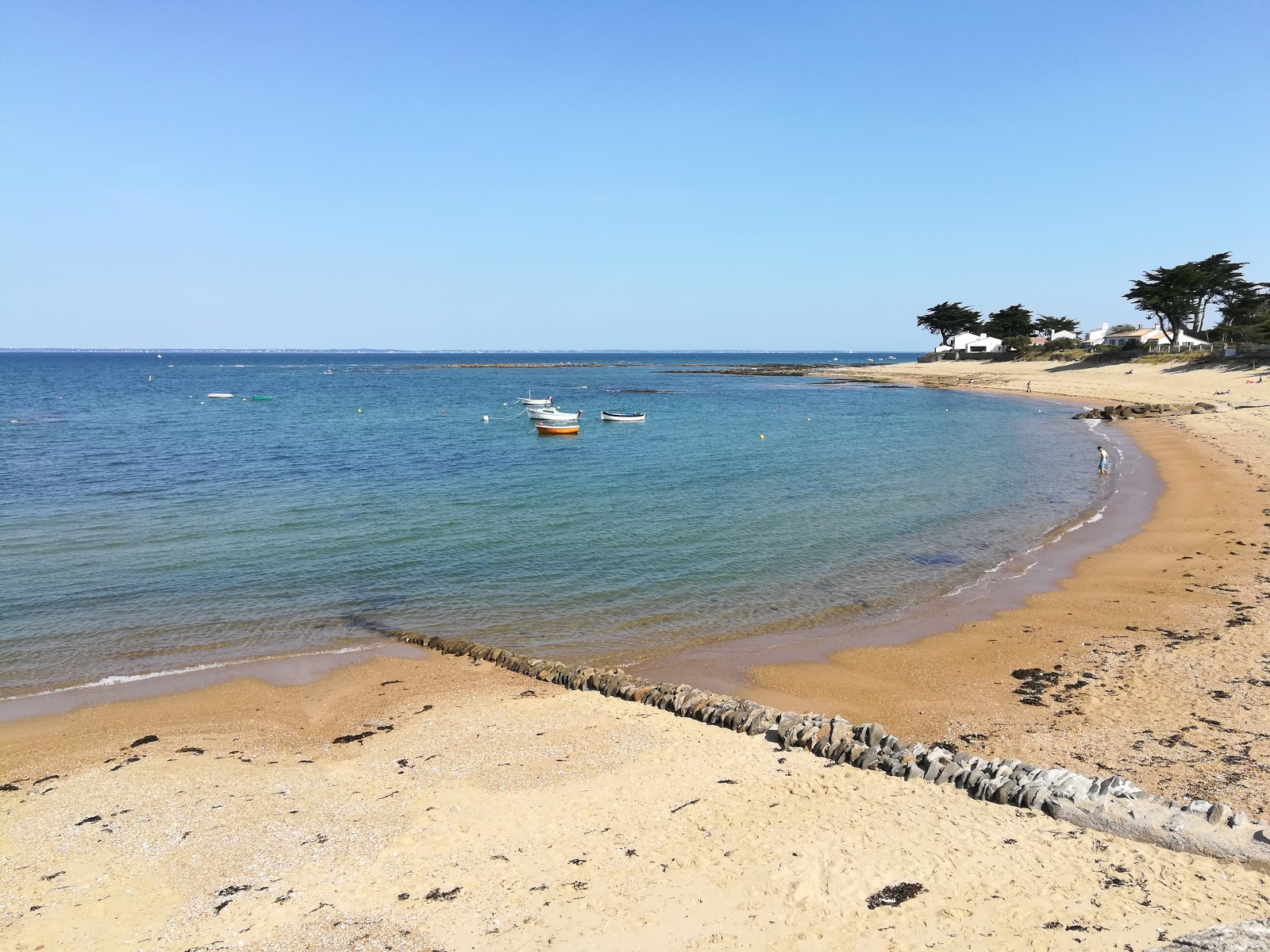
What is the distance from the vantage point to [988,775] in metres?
9.45

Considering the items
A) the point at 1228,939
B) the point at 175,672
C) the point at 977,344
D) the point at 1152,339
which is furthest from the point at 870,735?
the point at 977,344

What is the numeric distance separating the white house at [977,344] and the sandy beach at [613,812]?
118 metres

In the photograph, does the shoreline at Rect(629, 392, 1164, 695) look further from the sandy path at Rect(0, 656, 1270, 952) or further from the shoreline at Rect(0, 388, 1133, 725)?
the sandy path at Rect(0, 656, 1270, 952)

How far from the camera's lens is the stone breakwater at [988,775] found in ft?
25.9

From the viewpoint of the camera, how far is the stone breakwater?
7.90 m

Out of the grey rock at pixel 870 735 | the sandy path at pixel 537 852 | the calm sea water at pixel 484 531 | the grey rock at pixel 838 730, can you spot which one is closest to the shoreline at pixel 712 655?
the calm sea water at pixel 484 531

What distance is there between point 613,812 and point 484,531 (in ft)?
51.6

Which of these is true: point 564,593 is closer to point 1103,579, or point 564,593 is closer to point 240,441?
point 1103,579

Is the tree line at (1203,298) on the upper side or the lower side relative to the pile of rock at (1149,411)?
upper

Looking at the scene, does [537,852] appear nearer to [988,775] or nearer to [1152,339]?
[988,775]

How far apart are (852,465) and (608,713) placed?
94.4 ft

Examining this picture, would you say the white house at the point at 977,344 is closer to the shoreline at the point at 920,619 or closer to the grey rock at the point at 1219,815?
the shoreline at the point at 920,619

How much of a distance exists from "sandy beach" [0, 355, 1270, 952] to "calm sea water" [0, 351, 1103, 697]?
112 inches

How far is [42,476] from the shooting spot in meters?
33.0
